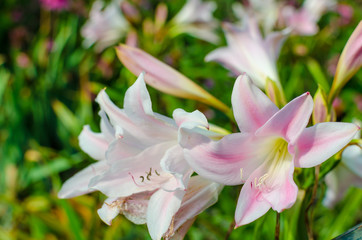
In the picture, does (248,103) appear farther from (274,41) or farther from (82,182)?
(274,41)

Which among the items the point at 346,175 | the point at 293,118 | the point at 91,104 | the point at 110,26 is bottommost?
the point at 91,104

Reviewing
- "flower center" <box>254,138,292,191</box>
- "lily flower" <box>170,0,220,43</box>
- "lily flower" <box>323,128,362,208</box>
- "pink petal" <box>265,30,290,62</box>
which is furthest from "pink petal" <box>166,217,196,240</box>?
"lily flower" <box>170,0,220,43</box>

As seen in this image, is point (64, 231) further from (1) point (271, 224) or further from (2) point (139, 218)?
(2) point (139, 218)

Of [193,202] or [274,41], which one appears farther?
[274,41]

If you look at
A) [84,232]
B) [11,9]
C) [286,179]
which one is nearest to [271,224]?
[286,179]

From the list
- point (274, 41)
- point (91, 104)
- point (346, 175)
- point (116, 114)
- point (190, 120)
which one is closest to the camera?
point (190, 120)

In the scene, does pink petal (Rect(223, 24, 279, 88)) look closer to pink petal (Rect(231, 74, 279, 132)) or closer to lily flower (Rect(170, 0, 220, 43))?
pink petal (Rect(231, 74, 279, 132))

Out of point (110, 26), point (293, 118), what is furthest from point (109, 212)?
point (110, 26)
